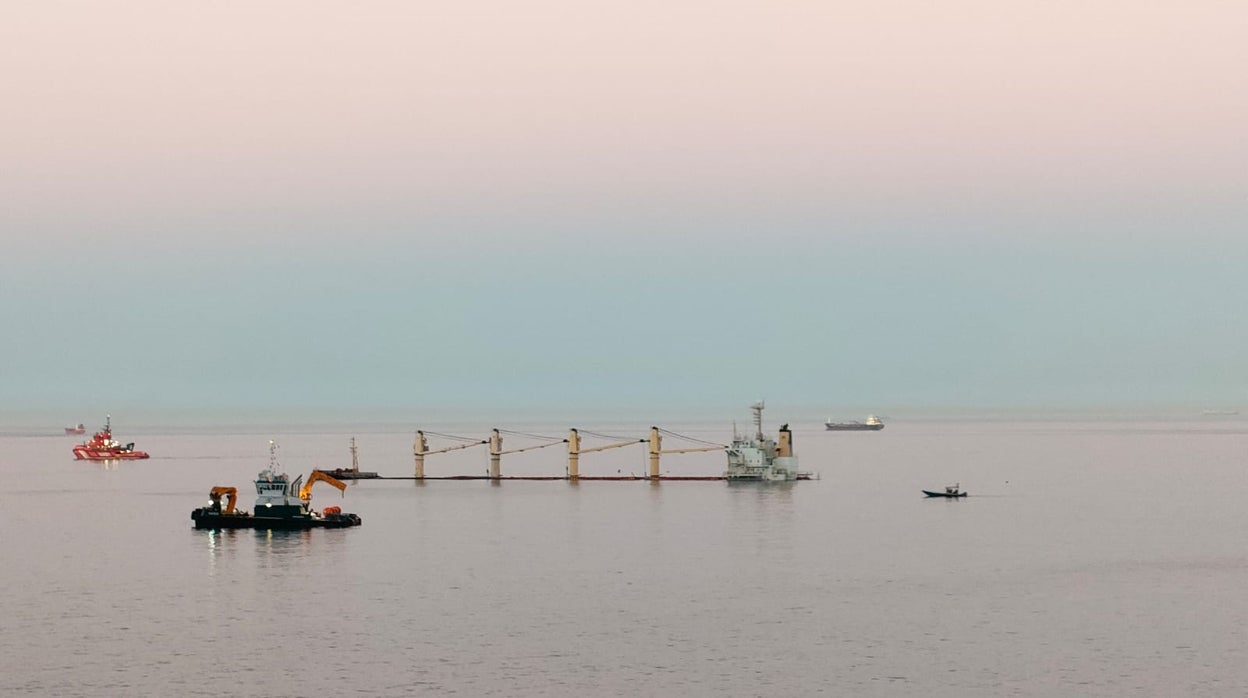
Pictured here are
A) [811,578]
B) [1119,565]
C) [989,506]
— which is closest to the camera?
[811,578]

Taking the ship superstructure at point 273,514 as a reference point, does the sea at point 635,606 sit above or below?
below

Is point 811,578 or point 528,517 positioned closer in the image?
point 811,578

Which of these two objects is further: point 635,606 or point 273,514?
point 273,514

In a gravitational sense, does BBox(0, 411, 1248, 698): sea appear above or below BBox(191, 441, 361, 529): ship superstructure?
below

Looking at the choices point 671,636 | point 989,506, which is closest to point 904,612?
point 671,636

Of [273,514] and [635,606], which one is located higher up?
[273,514]

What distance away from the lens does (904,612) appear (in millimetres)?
81438

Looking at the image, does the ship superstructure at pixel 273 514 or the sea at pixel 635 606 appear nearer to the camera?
the sea at pixel 635 606

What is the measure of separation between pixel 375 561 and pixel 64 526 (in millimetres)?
51290

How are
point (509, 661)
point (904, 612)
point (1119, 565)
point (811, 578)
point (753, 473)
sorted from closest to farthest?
point (509, 661)
point (904, 612)
point (811, 578)
point (1119, 565)
point (753, 473)

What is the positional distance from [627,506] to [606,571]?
63.5 m

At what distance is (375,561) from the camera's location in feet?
355

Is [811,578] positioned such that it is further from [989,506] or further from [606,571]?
[989,506]

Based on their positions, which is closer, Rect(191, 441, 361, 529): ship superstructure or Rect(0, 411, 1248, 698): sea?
Rect(0, 411, 1248, 698): sea
